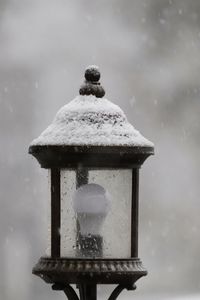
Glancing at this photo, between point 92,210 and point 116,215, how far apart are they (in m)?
0.11

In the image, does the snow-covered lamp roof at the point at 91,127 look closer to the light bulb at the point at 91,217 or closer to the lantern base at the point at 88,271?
the light bulb at the point at 91,217

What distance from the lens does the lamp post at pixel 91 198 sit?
5746 mm

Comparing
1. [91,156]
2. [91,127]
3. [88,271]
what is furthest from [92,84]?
[88,271]

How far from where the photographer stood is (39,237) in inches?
1014

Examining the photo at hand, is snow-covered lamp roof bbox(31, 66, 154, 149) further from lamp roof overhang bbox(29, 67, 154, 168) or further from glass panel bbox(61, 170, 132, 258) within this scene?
glass panel bbox(61, 170, 132, 258)

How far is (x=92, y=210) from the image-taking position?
5.80 m

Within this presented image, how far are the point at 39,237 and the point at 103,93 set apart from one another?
19860 millimetres

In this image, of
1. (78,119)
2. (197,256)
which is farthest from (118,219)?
(197,256)

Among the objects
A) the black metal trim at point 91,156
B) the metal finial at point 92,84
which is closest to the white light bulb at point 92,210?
the black metal trim at point 91,156

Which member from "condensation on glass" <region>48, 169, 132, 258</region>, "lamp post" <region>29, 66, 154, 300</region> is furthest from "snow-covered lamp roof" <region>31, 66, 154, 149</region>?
"condensation on glass" <region>48, 169, 132, 258</region>

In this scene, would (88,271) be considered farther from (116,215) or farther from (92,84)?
(92,84)

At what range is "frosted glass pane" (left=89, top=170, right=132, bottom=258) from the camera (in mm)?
5820

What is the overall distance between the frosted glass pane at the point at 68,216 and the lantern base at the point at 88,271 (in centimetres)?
5

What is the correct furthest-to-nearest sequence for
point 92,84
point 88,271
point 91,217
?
point 92,84 → point 91,217 → point 88,271
